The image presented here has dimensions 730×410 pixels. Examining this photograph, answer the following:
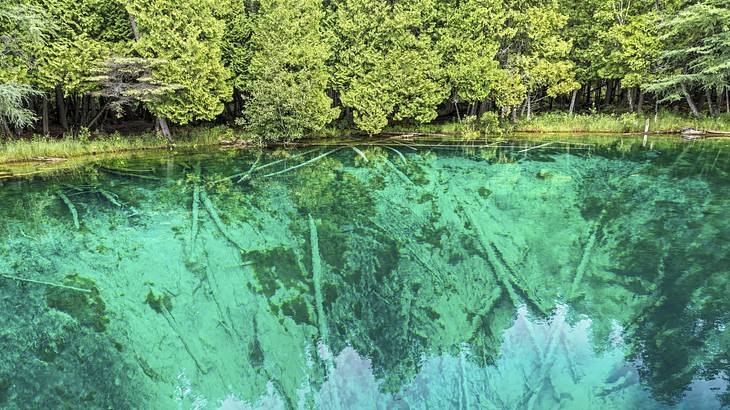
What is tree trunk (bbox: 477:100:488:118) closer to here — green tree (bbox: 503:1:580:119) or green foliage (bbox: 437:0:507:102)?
green foliage (bbox: 437:0:507:102)

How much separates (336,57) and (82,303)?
674 inches

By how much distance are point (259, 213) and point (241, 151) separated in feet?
30.0

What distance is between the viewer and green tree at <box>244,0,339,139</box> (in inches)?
687

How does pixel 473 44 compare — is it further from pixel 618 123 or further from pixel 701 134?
pixel 701 134

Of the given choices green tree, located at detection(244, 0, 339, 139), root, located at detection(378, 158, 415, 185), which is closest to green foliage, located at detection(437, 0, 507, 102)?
green tree, located at detection(244, 0, 339, 139)

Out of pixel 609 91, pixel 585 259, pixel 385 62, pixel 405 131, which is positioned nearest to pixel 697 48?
pixel 609 91

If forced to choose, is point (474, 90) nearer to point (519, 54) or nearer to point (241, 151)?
point (519, 54)

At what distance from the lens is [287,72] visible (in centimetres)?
1794

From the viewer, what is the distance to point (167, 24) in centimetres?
1683

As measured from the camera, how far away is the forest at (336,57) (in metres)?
16.5

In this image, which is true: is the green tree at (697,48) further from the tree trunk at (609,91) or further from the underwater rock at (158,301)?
the underwater rock at (158,301)

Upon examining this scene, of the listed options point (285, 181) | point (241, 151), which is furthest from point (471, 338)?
point (241, 151)

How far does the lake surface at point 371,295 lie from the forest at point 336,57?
7234 mm

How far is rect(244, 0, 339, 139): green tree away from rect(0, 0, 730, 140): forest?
0.21 ft
